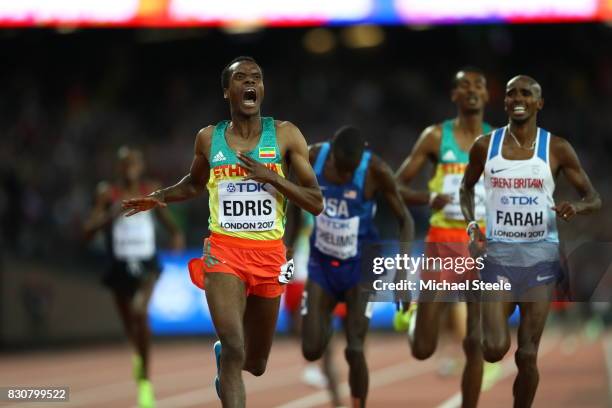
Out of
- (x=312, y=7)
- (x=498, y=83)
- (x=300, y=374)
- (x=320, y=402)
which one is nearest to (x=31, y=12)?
(x=312, y=7)

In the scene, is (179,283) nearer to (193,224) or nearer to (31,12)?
(193,224)

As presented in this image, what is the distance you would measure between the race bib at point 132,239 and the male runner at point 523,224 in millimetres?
5207

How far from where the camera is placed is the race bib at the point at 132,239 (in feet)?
41.9

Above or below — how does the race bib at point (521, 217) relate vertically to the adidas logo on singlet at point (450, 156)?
below

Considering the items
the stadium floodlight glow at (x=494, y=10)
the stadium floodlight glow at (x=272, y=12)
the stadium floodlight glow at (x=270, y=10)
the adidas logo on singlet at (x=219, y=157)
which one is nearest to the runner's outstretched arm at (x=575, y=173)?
the adidas logo on singlet at (x=219, y=157)

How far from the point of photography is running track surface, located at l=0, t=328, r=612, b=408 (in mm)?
12320

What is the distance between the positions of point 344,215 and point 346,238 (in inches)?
8.2

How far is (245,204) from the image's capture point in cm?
777

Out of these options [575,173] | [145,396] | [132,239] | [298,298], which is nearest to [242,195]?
[575,173]

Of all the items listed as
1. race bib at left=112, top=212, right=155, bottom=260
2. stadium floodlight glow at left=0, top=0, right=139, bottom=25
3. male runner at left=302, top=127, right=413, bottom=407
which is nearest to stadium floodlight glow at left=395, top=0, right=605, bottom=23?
stadium floodlight glow at left=0, top=0, right=139, bottom=25

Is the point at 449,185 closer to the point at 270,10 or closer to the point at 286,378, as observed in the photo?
the point at 286,378

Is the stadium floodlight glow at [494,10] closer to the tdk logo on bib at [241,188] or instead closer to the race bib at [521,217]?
the race bib at [521,217]

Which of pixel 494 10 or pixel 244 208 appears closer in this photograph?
pixel 244 208

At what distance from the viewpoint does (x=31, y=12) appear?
19766 millimetres
